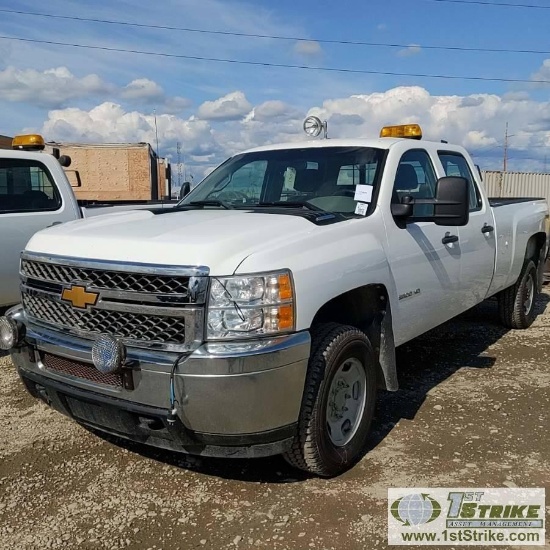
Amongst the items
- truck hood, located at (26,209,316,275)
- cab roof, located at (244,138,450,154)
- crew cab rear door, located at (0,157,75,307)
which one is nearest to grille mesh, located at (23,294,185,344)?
truck hood, located at (26,209,316,275)

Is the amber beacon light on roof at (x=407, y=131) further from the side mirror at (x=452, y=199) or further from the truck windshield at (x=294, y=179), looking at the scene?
the side mirror at (x=452, y=199)

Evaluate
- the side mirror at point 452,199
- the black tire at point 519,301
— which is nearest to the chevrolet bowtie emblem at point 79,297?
the side mirror at point 452,199

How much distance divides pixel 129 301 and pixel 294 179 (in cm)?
194

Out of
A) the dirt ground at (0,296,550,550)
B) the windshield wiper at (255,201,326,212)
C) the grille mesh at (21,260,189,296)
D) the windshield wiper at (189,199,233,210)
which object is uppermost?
the windshield wiper at (255,201,326,212)

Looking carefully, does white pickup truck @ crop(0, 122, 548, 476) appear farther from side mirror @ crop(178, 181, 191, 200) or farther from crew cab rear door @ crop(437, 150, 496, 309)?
side mirror @ crop(178, 181, 191, 200)

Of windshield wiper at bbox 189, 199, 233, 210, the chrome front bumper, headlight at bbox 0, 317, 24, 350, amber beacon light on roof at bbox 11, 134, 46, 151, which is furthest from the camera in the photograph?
amber beacon light on roof at bbox 11, 134, 46, 151

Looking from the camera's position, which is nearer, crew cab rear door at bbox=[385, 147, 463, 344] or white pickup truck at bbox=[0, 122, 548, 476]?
white pickup truck at bbox=[0, 122, 548, 476]

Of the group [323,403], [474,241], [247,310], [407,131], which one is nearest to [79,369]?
[247,310]

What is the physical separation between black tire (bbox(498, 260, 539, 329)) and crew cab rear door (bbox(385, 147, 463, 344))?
79.0 inches

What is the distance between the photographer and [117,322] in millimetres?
3064

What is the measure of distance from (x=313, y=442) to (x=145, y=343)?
101 cm

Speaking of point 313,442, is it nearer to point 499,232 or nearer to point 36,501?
point 36,501

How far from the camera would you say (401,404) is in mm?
4656

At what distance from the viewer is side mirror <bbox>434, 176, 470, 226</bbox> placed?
3.87 meters
